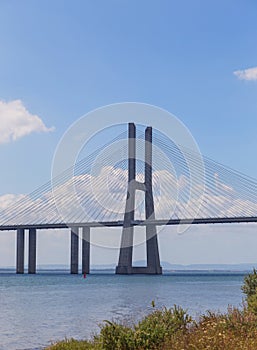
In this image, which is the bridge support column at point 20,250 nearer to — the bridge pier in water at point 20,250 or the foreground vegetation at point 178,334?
the bridge pier in water at point 20,250

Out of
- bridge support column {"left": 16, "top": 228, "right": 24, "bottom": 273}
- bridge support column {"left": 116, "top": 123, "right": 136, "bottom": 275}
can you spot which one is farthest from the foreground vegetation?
bridge support column {"left": 16, "top": 228, "right": 24, "bottom": 273}

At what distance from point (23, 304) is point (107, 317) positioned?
41.9 feet

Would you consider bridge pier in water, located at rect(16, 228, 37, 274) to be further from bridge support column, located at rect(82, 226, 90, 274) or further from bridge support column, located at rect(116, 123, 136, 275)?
bridge support column, located at rect(116, 123, 136, 275)

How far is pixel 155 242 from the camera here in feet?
279

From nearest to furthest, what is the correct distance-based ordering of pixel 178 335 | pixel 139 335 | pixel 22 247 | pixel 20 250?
pixel 139 335 → pixel 178 335 → pixel 22 247 → pixel 20 250

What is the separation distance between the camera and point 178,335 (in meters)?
12.0

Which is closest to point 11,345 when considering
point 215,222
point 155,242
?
point 215,222

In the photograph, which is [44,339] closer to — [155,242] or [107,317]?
[107,317]

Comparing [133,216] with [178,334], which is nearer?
[178,334]

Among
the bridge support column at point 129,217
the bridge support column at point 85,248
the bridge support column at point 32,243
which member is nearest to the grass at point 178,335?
the bridge support column at point 129,217

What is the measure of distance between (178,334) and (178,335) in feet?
0.13

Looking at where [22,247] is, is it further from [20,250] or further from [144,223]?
[144,223]

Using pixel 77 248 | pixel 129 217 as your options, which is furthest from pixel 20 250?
pixel 129 217

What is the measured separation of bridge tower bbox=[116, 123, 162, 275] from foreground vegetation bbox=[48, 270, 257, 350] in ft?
226
